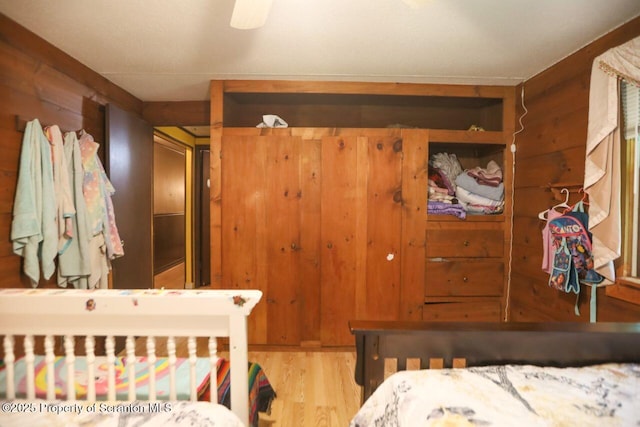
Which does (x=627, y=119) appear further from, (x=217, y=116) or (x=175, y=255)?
(x=175, y=255)

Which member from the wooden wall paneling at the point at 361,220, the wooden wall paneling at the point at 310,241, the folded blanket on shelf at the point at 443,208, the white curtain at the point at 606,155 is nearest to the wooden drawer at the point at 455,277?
the folded blanket on shelf at the point at 443,208

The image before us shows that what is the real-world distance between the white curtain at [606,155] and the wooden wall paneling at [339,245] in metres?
1.46

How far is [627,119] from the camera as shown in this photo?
5.04ft

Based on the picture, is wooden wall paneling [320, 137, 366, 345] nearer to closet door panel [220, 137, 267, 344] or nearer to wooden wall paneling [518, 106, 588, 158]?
closet door panel [220, 137, 267, 344]

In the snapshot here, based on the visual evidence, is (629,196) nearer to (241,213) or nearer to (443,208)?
(443,208)

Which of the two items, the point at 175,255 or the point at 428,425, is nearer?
the point at 428,425

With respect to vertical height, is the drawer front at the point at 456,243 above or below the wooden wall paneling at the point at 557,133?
below

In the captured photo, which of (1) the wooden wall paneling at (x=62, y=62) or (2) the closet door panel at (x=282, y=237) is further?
(2) the closet door panel at (x=282, y=237)

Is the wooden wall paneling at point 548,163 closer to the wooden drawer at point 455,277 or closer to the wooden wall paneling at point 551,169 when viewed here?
the wooden wall paneling at point 551,169

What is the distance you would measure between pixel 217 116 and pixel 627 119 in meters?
2.66

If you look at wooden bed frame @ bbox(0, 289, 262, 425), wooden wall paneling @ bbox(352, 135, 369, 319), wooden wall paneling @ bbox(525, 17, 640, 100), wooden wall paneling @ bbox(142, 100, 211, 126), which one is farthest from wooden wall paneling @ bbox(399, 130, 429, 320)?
wooden wall paneling @ bbox(142, 100, 211, 126)

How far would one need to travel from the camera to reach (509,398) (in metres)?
0.84

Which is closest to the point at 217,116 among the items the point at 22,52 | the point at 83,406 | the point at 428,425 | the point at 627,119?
the point at 22,52

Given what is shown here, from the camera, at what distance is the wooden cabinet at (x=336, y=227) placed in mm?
2328
